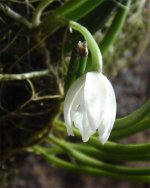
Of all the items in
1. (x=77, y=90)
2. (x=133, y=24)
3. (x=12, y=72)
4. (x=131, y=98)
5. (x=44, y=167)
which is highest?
(x=77, y=90)

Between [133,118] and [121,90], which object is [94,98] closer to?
[133,118]

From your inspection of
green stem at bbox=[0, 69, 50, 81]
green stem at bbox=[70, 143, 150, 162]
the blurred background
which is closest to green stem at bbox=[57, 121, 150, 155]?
green stem at bbox=[70, 143, 150, 162]

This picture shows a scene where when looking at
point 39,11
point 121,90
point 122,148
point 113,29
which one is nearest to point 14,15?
point 39,11

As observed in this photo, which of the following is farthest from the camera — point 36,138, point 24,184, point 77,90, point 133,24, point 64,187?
point 64,187

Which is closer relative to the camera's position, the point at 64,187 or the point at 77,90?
the point at 77,90

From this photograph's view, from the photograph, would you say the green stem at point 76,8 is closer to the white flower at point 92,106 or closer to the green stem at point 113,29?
the green stem at point 113,29

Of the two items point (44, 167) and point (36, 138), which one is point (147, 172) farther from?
point (44, 167)

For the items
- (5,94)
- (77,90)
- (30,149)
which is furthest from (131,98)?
(77,90)
